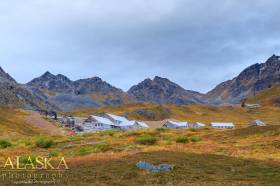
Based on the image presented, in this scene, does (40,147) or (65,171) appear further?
(40,147)

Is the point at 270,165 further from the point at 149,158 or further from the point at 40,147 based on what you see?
the point at 40,147

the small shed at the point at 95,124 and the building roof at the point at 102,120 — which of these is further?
the building roof at the point at 102,120

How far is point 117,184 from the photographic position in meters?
23.2

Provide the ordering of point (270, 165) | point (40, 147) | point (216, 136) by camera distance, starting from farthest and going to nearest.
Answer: point (216, 136) → point (40, 147) → point (270, 165)

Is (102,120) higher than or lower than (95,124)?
higher

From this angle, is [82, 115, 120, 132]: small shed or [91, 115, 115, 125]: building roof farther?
[91, 115, 115, 125]: building roof

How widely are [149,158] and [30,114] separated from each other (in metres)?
127

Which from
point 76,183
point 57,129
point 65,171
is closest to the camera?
point 76,183

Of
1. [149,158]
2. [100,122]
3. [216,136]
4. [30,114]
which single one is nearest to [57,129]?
[100,122]

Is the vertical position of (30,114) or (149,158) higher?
(30,114)

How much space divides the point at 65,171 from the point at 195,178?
7.95 m

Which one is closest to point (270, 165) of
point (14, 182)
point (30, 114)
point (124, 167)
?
point (124, 167)

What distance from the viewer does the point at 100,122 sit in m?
133

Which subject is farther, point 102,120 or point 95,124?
point 102,120
